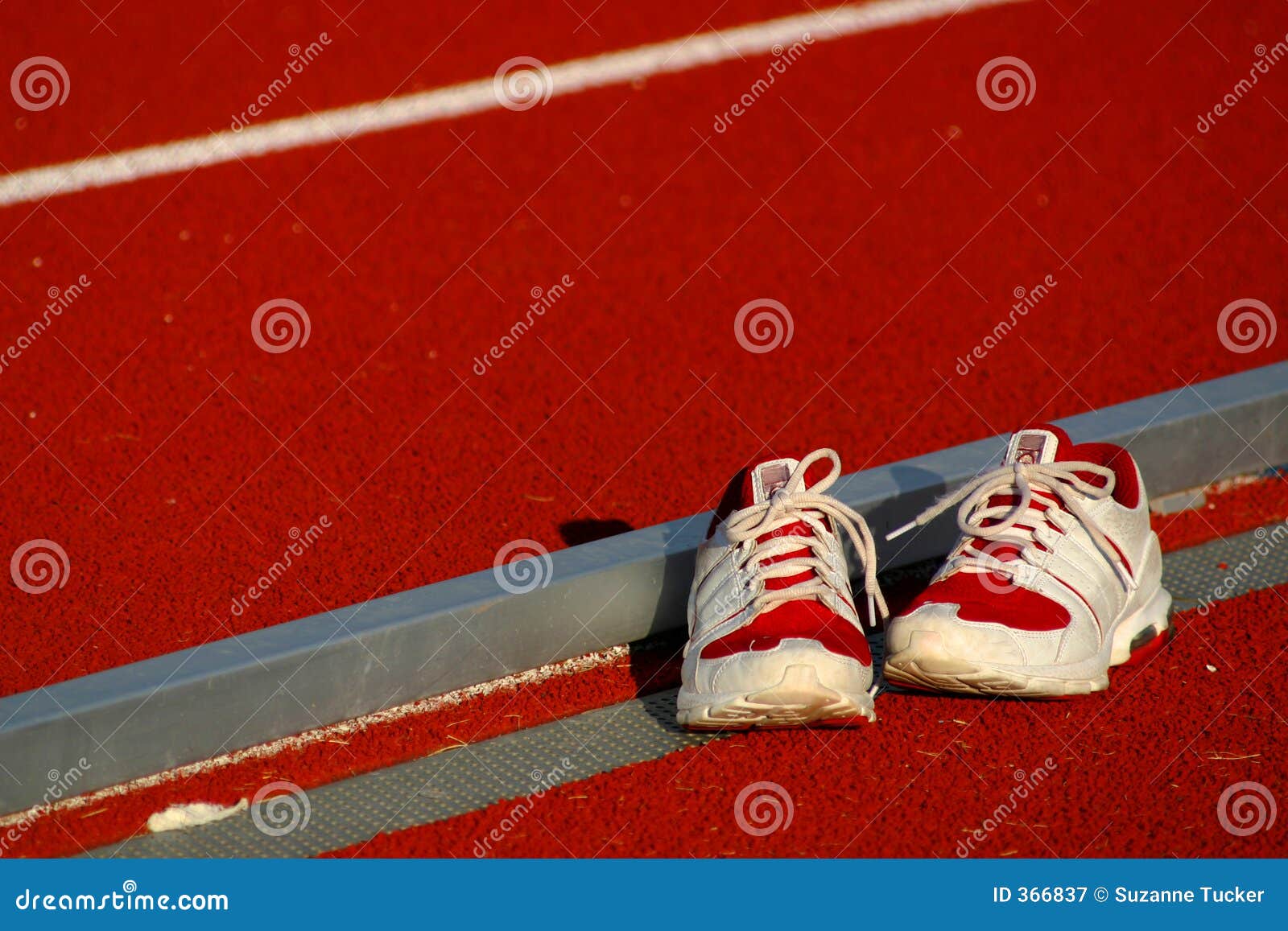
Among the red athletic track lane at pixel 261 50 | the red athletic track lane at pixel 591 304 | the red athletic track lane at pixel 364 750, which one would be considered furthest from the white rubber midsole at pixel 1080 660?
the red athletic track lane at pixel 261 50

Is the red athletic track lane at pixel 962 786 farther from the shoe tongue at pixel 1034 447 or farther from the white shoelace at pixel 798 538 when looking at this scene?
the shoe tongue at pixel 1034 447

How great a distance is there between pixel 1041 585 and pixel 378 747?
1.35 m

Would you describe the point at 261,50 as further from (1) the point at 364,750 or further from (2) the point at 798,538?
(2) the point at 798,538

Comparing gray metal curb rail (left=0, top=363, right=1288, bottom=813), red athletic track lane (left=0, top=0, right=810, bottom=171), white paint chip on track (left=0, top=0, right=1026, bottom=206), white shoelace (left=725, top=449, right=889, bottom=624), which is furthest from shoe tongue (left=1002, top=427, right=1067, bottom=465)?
red athletic track lane (left=0, top=0, right=810, bottom=171)

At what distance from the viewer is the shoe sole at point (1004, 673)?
2.63 meters

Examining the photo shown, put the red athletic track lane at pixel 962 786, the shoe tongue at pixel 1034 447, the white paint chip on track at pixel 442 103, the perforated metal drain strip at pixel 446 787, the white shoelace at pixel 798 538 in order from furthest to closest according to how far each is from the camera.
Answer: the white paint chip on track at pixel 442 103
the shoe tongue at pixel 1034 447
the white shoelace at pixel 798 538
the perforated metal drain strip at pixel 446 787
the red athletic track lane at pixel 962 786

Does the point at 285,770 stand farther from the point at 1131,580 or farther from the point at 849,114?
the point at 849,114

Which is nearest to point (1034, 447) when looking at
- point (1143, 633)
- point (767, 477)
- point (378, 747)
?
point (1143, 633)

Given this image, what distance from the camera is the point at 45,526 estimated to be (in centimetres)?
360

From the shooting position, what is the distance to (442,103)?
5.79 meters

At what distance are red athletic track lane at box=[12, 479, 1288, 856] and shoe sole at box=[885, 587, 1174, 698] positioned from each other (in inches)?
19.6

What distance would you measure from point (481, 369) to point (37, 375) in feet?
4.37

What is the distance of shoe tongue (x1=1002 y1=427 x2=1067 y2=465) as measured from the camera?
2.88 metres

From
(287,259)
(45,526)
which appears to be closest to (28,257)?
(287,259)
